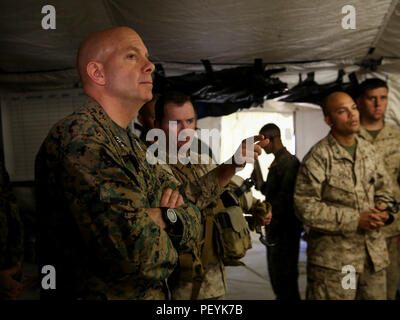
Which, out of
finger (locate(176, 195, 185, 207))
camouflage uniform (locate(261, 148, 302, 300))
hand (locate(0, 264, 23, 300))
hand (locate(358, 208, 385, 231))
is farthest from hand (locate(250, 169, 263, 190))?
hand (locate(0, 264, 23, 300))

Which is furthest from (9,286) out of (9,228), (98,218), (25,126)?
(98,218)

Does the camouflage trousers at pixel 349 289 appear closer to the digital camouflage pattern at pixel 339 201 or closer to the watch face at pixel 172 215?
the digital camouflage pattern at pixel 339 201

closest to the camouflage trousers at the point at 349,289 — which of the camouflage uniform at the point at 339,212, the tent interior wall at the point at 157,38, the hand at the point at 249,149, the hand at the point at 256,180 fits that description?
the camouflage uniform at the point at 339,212

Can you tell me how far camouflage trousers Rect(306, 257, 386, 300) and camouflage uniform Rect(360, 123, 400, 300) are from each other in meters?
0.19

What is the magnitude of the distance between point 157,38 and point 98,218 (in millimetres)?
766

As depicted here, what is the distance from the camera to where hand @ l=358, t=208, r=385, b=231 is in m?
1.19

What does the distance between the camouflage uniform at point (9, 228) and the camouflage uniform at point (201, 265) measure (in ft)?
1.39

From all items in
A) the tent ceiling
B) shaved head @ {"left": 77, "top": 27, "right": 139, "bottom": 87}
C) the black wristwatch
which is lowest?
the black wristwatch

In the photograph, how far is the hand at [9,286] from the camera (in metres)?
0.88

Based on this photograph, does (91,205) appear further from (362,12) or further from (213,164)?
(362,12)

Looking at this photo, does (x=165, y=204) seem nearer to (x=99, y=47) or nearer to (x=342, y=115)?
(x=99, y=47)

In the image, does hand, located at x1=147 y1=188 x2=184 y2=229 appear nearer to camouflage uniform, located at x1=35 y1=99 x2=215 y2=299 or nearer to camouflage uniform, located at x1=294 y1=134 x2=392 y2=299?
camouflage uniform, located at x1=35 y1=99 x2=215 y2=299

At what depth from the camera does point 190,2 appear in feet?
3.36
